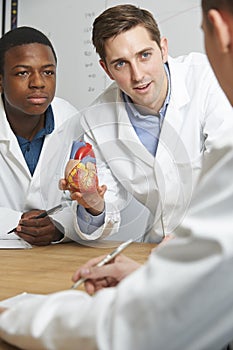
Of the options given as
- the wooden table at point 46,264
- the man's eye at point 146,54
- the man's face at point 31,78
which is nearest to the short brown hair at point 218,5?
the wooden table at point 46,264

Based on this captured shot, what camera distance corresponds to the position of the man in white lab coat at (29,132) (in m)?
1.48

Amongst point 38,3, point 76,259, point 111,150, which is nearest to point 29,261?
point 76,259

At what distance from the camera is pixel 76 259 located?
4.14 ft

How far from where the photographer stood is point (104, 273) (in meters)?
0.76

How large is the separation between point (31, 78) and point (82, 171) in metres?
0.39

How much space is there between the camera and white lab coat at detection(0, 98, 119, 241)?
1433 mm

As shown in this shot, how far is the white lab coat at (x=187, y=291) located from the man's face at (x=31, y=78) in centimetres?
110

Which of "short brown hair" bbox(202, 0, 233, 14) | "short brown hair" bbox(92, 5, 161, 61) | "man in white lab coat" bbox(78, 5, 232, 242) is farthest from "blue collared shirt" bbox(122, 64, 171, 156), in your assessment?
"short brown hair" bbox(202, 0, 233, 14)

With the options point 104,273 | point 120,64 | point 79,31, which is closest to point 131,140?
point 120,64

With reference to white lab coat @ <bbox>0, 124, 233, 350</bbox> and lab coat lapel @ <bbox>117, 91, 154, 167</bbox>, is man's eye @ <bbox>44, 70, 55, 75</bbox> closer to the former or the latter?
lab coat lapel @ <bbox>117, 91, 154, 167</bbox>

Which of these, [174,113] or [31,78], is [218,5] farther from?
[31,78]

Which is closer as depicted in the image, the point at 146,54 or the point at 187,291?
the point at 187,291

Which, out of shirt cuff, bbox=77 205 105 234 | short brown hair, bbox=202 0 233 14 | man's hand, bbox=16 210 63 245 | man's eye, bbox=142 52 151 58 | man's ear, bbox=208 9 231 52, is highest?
short brown hair, bbox=202 0 233 14

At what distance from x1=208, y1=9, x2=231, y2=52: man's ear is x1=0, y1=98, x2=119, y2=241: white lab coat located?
2.77 feet
